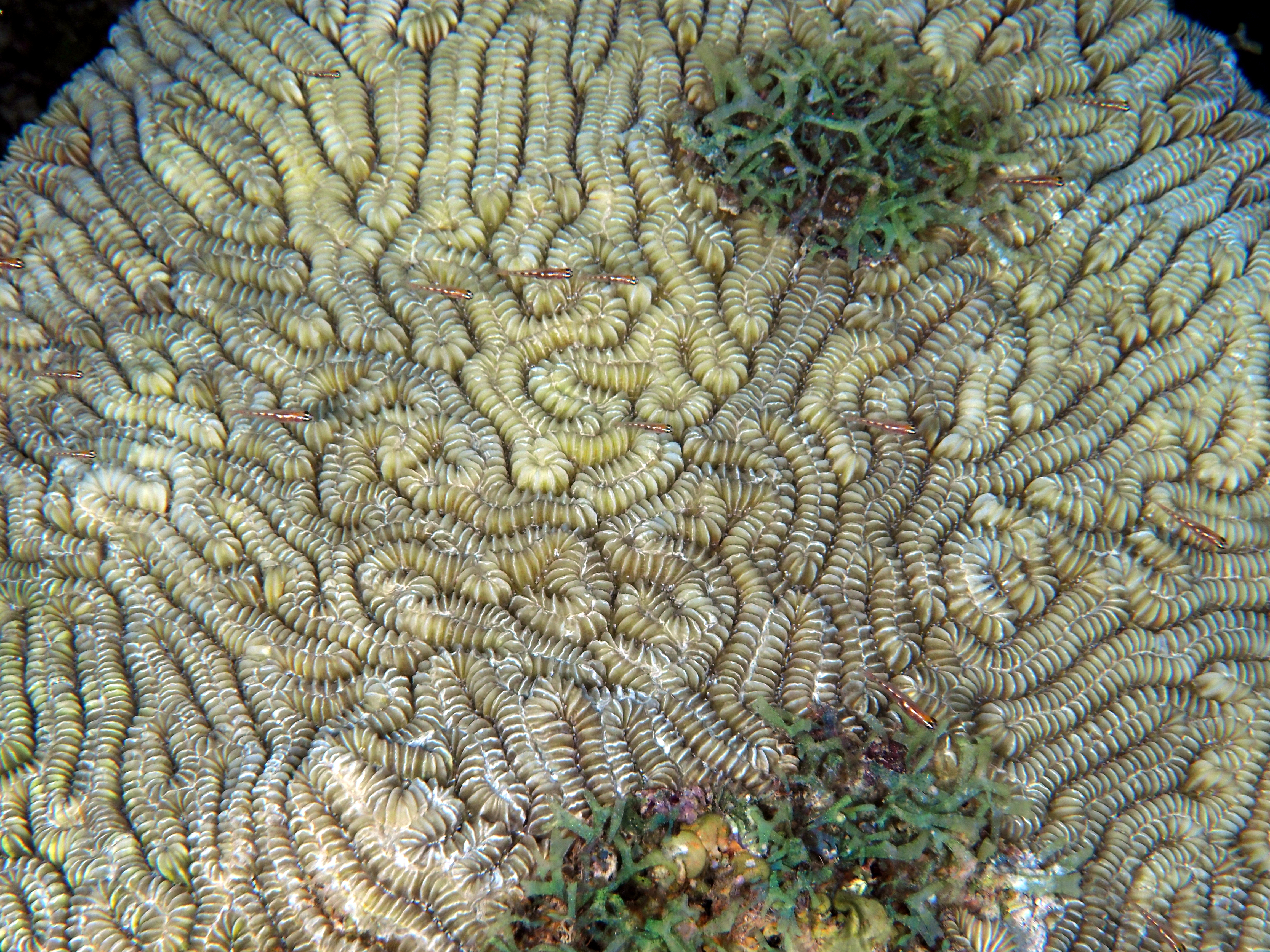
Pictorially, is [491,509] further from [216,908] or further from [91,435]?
[91,435]

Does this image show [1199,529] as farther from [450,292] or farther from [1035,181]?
[450,292]

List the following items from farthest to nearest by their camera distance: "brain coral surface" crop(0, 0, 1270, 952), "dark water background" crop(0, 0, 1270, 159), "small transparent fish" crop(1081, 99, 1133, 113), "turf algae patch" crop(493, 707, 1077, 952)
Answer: "dark water background" crop(0, 0, 1270, 159), "small transparent fish" crop(1081, 99, 1133, 113), "brain coral surface" crop(0, 0, 1270, 952), "turf algae patch" crop(493, 707, 1077, 952)

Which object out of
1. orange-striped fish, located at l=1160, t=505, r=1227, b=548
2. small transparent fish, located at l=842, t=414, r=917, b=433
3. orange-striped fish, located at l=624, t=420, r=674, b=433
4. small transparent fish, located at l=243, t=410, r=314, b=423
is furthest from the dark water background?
orange-striped fish, located at l=624, t=420, r=674, b=433

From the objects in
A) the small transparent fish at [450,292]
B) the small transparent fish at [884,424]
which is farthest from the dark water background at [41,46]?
the small transparent fish at [884,424]

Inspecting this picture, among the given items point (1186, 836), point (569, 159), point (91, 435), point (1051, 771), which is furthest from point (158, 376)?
point (1186, 836)

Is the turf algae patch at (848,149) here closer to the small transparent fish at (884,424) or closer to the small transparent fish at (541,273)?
the small transparent fish at (884,424)

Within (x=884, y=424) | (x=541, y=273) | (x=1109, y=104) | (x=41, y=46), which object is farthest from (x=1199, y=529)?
(x=41, y=46)

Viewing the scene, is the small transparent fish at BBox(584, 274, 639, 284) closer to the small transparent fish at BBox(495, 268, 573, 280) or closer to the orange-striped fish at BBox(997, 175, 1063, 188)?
the small transparent fish at BBox(495, 268, 573, 280)
